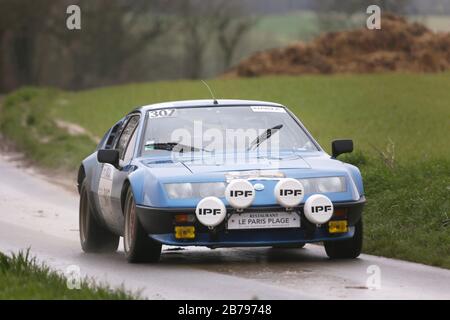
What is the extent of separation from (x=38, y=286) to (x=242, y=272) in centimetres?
223

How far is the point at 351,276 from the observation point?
10.5 metres

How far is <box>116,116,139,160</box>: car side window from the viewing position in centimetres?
1285

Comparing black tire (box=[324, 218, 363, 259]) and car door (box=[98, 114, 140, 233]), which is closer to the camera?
black tire (box=[324, 218, 363, 259])

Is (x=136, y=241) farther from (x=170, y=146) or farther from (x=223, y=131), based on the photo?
(x=223, y=131)

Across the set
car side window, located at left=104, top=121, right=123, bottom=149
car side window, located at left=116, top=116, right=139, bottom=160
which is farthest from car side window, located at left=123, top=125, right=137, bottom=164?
car side window, located at left=104, top=121, right=123, bottom=149

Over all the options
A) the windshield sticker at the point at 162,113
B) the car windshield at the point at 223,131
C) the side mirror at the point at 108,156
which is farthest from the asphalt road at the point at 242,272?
the windshield sticker at the point at 162,113

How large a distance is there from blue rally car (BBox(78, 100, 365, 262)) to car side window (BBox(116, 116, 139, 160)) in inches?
2.3

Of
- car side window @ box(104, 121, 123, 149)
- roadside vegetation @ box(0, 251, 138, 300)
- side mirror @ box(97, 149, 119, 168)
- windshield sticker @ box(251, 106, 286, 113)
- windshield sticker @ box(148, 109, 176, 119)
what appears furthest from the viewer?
car side window @ box(104, 121, 123, 149)

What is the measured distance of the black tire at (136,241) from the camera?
11.2 m

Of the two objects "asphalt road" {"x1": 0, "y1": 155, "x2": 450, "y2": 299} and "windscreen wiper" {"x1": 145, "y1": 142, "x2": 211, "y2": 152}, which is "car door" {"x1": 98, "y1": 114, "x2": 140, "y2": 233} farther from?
"asphalt road" {"x1": 0, "y1": 155, "x2": 450, "y2": 299}

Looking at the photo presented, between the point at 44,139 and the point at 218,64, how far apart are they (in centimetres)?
8333

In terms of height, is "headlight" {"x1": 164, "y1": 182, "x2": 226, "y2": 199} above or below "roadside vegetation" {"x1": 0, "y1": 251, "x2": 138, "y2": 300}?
above

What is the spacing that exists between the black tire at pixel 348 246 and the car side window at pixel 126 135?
223 centimetres

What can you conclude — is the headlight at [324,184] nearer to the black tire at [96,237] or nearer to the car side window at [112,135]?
the black tire at [96,237]
